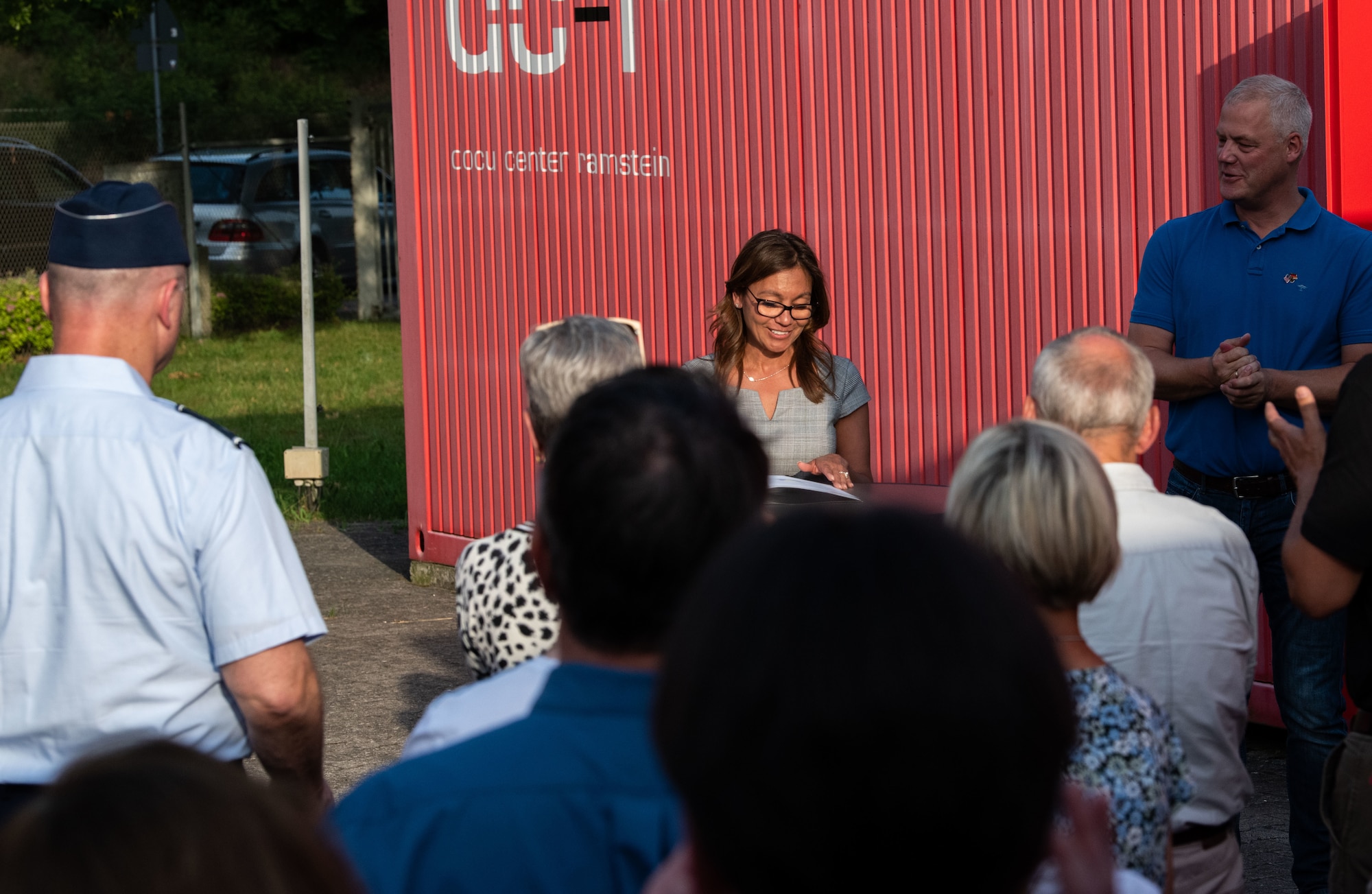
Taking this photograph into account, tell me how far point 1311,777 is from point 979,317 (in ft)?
7.37

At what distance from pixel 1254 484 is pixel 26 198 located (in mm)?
15250

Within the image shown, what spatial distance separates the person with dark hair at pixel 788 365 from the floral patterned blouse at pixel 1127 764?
225 centimetres

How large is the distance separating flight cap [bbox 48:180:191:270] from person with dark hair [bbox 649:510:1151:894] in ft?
5.86

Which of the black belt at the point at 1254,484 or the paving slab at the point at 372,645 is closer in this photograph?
the black belt at the point at 1254,484

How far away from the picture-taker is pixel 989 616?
3.58 feet

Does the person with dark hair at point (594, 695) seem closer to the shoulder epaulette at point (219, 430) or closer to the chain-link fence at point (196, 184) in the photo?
the shoulder epaulette at point (219, 430)

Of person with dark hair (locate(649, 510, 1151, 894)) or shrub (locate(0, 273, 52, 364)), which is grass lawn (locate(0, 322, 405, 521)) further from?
person with dark hair (locate(649, 510, 1151, 894))

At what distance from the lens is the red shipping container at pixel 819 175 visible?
16.6ft

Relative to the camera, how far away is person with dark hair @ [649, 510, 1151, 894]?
1053 mm

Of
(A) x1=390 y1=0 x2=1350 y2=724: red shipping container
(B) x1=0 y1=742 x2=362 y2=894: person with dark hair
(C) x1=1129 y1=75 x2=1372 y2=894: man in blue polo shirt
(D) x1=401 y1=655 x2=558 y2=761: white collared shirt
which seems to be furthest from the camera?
(A) x1=390 y1=0 x2=1350 y2=724: red shipping container

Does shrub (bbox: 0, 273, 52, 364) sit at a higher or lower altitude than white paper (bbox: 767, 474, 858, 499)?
higher

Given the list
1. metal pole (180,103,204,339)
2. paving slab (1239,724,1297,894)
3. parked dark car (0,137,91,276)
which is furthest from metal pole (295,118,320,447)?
parked dark car (0,137,91,276)

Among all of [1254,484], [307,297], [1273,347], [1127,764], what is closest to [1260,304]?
[1273,347]

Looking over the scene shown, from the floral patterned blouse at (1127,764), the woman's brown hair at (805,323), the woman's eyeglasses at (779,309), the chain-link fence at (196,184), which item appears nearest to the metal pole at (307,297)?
the woman's brown hair at (805,323)
